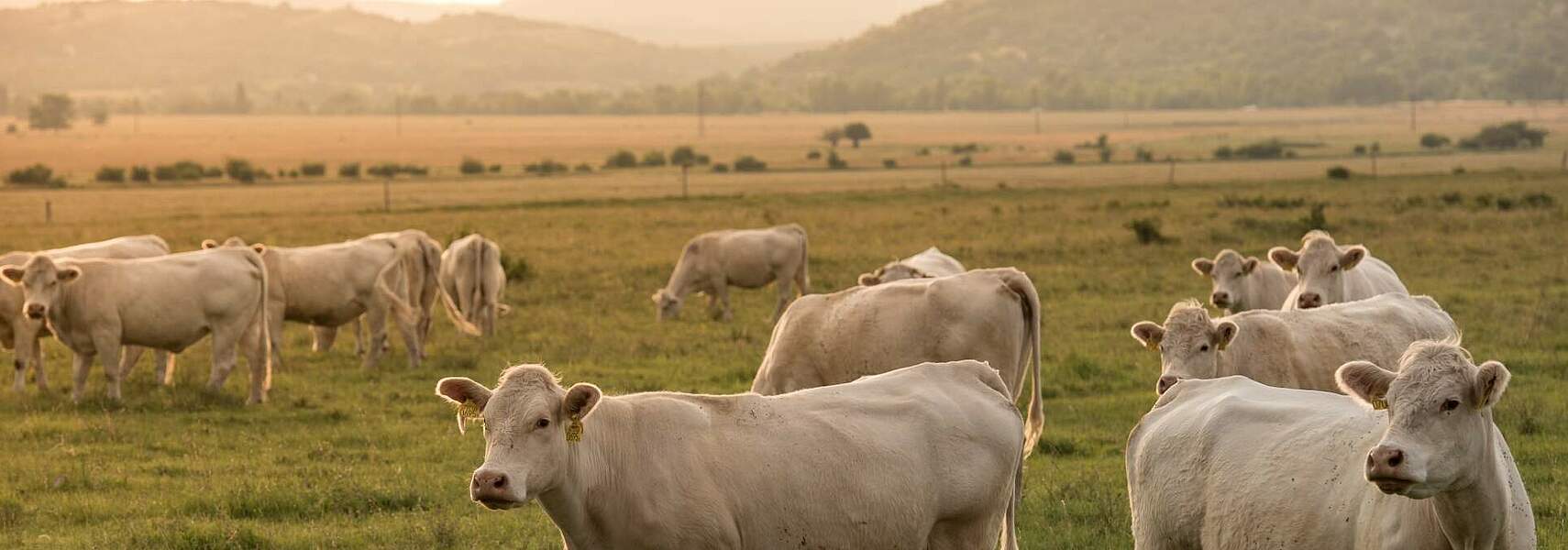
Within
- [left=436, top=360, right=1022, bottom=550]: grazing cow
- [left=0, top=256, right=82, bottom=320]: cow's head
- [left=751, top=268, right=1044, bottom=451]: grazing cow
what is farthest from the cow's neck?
[left=0, top=256, right=82, bottom=320]: cow's head

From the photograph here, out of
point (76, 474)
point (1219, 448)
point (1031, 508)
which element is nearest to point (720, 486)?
point (1219, 448)

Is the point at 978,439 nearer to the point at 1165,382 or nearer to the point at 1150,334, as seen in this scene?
the point at 1165,382

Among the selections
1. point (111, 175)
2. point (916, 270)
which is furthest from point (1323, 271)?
point (111, 175)

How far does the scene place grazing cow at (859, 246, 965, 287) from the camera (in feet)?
54.8

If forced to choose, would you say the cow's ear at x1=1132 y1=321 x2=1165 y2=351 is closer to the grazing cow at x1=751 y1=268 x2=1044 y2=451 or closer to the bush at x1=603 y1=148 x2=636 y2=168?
the grazing cow at x1=751 y1=268 x2=1044 y2=451

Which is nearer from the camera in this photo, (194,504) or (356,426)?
(194,504)

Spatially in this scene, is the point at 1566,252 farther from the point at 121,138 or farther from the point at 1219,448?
the point at 121,138

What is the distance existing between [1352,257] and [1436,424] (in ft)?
31.0

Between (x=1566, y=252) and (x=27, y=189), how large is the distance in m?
54.0

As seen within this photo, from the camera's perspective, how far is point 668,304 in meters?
23.6

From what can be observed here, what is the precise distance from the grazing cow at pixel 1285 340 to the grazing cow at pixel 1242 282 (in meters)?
4.00

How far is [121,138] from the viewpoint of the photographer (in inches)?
5576

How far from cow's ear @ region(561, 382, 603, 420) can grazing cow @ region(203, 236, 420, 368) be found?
12194 millimetres

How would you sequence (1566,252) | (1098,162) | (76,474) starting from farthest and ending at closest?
(1098,162), (1566,252), (76,474)
